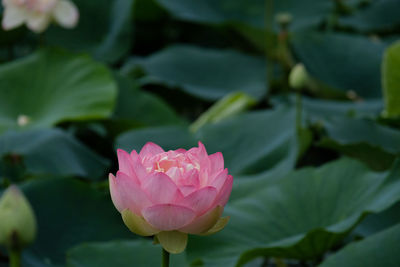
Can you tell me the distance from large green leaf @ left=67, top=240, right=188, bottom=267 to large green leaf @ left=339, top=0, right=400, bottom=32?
1.72 meters

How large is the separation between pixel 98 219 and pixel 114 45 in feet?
3.39

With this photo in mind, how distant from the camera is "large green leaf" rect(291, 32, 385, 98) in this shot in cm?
192

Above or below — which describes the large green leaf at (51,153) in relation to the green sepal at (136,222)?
below

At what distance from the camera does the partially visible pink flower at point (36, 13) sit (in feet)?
4.85

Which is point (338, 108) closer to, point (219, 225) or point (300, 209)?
point (300, 209)

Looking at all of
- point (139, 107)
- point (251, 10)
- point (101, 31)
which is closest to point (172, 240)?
point (139, 107)

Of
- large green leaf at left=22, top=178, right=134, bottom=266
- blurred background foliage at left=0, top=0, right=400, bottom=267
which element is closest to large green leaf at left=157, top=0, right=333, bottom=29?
blurred background foliage at left=0, top=0, right=400, bottom=267

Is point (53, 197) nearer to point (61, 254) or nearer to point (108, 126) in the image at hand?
point (61, 254)

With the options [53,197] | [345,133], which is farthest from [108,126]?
[345,133]

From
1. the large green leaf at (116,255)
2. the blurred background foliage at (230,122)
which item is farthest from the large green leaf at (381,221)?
the large green leaf at (116,255)

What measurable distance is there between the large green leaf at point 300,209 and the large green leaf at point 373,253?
2.8 inches

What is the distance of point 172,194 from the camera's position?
1.56ft

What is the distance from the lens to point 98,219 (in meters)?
1.08

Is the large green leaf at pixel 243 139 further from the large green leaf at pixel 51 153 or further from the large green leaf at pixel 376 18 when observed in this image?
the large green leaf at pixel 376 18
